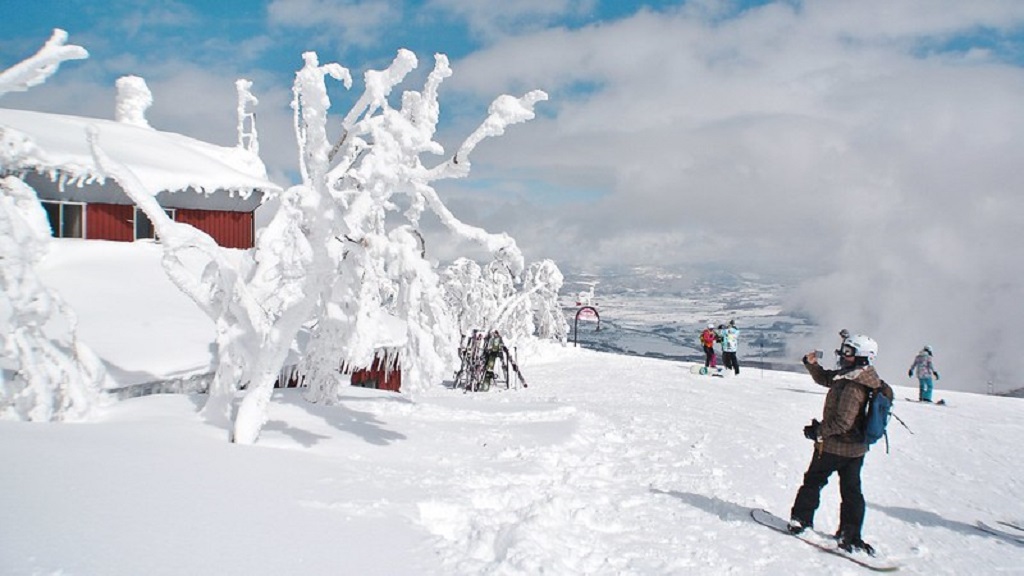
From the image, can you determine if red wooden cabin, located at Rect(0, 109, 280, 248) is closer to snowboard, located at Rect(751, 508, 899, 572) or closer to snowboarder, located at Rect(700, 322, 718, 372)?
snowboard, located at Rect(751, 508, 899, 572)

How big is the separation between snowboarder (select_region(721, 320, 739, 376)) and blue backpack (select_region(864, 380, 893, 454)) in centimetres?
1459

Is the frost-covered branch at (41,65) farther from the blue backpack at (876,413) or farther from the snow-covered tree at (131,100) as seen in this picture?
the snow-covered tree at (131,100)

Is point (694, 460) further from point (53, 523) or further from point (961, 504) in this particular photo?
point (53, 523)

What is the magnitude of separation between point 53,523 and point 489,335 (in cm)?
1494

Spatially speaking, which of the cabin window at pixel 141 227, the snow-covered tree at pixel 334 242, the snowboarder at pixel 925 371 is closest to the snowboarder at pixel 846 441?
the snow-covered tree at pixel 334 242

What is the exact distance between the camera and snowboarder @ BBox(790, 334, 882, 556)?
556 cm

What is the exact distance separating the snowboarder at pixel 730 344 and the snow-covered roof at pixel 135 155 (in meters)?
14.4

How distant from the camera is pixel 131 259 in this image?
532 inches

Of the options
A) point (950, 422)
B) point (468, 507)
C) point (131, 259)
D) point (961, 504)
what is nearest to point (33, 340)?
point (468, 507)

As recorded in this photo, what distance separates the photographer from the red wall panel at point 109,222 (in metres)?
13.9

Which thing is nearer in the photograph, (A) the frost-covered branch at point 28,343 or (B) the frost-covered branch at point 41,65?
(A) the frost-covered branch at point 28,343

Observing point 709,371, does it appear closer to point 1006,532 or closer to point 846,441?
point 1006,532

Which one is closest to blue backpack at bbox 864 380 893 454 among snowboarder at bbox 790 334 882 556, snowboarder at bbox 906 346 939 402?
snowboarder at bbox 790 334 882 556

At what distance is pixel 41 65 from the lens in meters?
7.21
